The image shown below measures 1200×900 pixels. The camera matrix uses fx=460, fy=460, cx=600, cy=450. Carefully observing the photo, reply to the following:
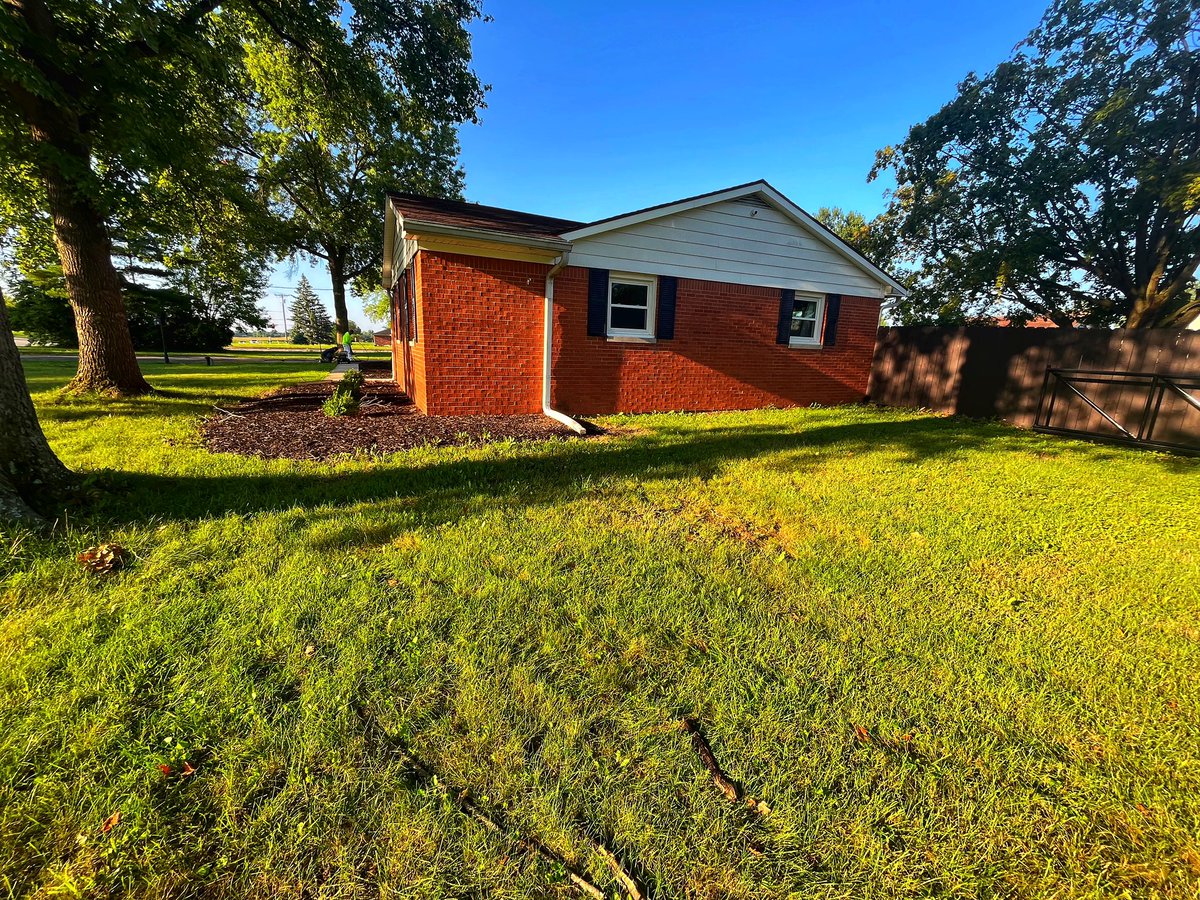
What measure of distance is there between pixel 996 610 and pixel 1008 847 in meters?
1.76

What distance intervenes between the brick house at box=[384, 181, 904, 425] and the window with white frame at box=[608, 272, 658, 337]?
3cm

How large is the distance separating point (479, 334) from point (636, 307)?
10.3ft

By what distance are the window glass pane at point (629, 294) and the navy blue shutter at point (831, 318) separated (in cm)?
473

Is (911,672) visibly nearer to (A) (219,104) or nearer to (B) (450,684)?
(B) (450,684)

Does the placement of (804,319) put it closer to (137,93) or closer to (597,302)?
(597,302)

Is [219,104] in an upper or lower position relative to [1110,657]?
upper

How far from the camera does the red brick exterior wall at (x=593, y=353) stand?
7.56 m

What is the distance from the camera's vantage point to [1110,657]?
7.82 ft

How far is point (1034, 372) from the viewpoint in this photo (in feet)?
31.1

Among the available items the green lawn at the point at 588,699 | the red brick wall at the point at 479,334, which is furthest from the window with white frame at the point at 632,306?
the green lawn at the point at 588,699

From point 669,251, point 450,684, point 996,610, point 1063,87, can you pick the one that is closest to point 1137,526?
point 996,610

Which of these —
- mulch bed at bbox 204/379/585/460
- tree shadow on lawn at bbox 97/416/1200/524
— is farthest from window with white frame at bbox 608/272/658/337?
mulch bed at bbox 204/379/585/460

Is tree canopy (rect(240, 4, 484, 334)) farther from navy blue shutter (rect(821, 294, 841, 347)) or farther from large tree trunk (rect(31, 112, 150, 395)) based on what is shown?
navy blue shutter (rect(821, 294, 841, 347))

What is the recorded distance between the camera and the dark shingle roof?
283 inches
